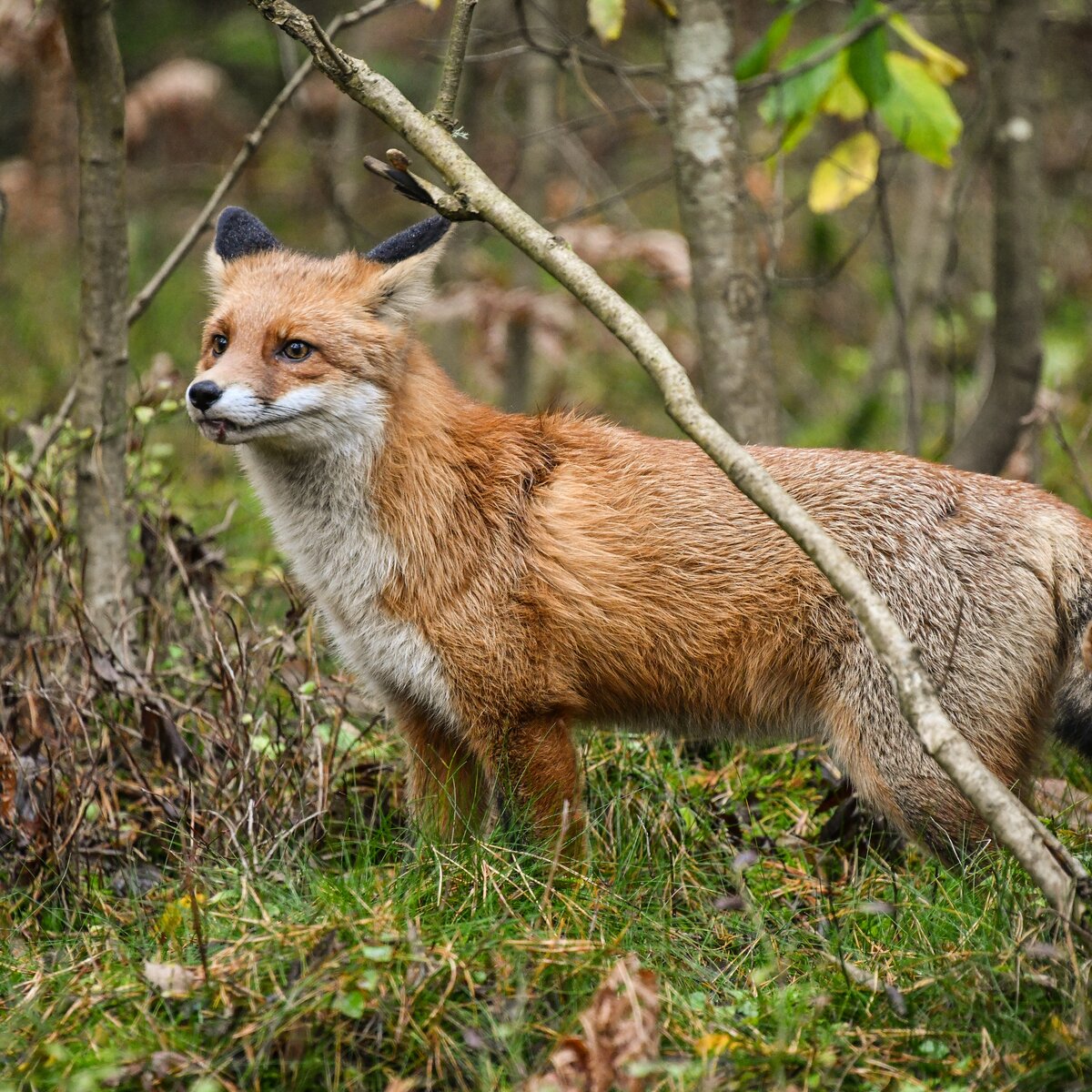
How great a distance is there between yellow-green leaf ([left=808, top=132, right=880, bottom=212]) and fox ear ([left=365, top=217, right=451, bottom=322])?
98.5 inches

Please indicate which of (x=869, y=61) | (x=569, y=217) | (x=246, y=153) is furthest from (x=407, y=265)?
(x=569, y=217)

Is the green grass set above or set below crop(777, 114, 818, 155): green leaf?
below

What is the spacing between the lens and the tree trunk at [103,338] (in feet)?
18.8

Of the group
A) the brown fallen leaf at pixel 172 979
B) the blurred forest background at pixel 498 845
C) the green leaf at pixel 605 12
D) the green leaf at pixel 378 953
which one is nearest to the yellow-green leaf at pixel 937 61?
the blurred forest background at pixel 498 845

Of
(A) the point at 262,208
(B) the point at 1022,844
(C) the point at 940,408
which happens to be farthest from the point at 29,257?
(B) the point at 1022,844

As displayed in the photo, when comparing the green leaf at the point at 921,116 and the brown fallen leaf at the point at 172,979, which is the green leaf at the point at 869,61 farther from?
the brown fallen leaf at the point at 172,979

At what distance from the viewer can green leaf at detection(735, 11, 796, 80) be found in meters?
5.70

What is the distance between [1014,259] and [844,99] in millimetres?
1816

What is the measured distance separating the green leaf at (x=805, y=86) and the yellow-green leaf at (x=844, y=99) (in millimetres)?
198

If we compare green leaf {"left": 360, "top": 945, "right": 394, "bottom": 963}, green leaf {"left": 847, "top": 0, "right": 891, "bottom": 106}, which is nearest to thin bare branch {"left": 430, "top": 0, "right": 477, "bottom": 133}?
green leaf {"left": 847, "top": 0, "right": 891, "bottom": 106}

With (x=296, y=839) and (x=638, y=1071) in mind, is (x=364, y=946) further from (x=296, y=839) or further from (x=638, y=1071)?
(x=296, y=839)

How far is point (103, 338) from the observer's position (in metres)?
5.97

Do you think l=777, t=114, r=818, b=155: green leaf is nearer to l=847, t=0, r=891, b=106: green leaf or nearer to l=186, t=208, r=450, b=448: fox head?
l=847, t=0, r=891, b=106: green leaf

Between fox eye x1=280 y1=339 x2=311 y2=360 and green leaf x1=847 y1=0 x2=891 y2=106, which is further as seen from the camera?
green leaf x1=847 y1=0 x2=891 y2=106
